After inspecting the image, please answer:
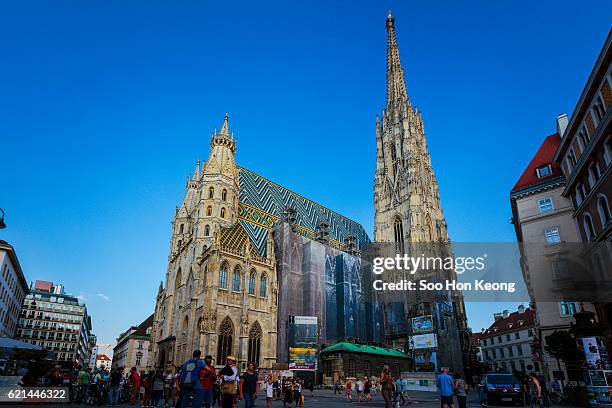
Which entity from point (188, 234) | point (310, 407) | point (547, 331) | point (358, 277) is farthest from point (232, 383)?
point (358, 277)

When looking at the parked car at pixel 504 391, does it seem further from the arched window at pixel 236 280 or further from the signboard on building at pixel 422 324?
the signboard on building at pixel 422 324

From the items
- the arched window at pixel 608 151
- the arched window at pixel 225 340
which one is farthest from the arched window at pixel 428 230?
the arched window at pixel 608 151

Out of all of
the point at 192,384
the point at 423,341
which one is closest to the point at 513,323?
the point at 423,341

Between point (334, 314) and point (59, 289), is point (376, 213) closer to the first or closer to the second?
point (334, 314)

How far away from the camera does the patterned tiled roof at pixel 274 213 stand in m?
45.3

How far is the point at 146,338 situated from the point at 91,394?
65.1 meters

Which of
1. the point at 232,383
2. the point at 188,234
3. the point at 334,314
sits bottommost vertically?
the point at 232,383

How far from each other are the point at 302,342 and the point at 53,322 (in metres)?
69.3

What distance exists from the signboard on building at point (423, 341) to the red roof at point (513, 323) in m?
23.9

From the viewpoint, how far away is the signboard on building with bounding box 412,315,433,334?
45003mm

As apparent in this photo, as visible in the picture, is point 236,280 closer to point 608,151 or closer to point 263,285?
point 263,285

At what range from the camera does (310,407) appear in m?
17.7

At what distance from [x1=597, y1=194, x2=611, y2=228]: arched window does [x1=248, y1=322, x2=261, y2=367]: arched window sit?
28.9m

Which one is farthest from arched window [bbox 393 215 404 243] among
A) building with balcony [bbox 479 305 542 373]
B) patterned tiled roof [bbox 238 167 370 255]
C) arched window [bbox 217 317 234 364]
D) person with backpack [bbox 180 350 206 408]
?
person with backpack [bbox 180 350 206 408]
